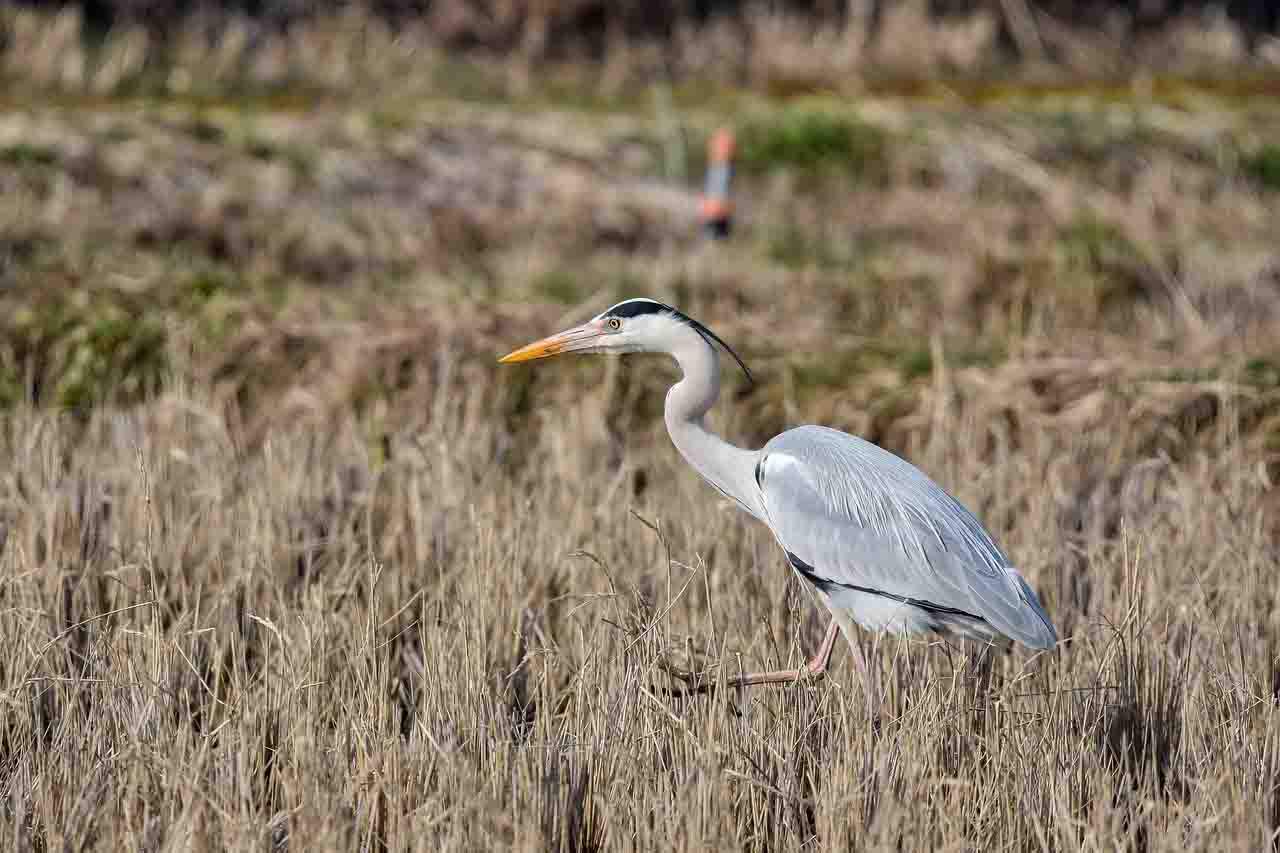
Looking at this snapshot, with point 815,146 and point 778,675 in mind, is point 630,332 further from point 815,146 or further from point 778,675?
point 815,146

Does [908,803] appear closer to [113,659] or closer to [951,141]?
[113,659]

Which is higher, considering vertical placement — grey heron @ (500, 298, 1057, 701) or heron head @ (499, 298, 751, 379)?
heron head @ (499, 298, 751, 379)

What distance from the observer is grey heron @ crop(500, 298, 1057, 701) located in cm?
336

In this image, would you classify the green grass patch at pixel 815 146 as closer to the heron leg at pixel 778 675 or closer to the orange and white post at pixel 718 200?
the orange and white post at pixel 718 200

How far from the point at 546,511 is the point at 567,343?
2.72ft

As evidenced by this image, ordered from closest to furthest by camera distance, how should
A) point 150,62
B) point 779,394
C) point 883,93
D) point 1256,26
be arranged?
point 779,394 < point 150,62 < point 883,93 < point 1256,26

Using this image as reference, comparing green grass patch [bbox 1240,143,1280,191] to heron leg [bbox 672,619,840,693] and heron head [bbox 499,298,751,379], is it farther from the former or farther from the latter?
heron leg [bbox 672,619,840,693]

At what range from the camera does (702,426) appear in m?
3.77

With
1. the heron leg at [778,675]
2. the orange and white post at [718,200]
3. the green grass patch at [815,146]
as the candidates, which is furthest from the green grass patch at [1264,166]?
the heron leg at [778,675]

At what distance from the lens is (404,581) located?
409 cm

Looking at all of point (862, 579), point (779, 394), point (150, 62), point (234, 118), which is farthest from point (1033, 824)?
point (150, 62)

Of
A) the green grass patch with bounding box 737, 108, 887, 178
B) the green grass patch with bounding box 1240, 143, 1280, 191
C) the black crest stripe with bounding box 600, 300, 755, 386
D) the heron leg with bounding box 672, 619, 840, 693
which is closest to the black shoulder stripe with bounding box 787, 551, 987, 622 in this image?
the heron leg with bounding box 672, 619, 840, 693

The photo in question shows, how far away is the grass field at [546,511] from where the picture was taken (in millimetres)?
2891

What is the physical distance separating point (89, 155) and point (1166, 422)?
6.74 meters
